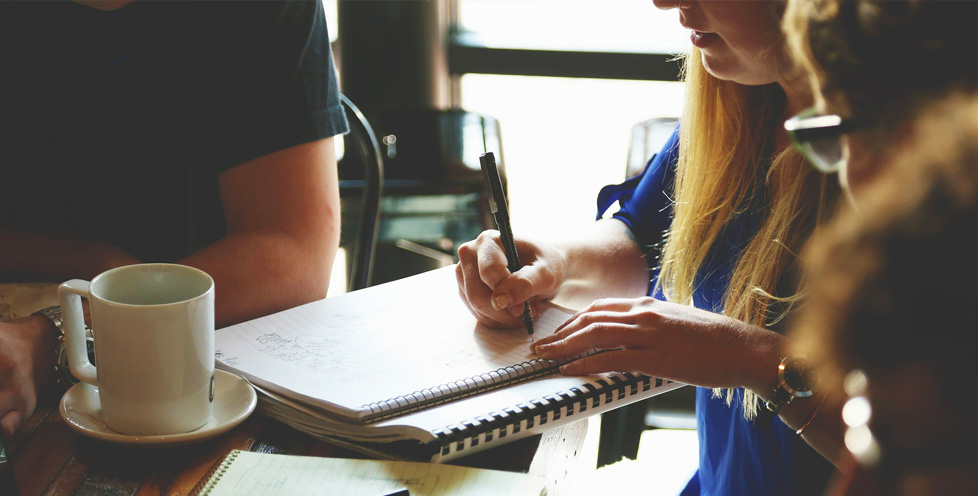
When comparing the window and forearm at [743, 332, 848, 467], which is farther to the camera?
the window

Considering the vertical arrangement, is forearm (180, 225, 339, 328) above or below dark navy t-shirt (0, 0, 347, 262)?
below

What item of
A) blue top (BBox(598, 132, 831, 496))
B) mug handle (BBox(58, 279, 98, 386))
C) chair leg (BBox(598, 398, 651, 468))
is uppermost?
mug handle (BBox(58, 279, 98, 386))

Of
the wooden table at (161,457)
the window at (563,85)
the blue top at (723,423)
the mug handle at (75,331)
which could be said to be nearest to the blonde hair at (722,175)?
the blue top at (723,423)

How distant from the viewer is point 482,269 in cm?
86

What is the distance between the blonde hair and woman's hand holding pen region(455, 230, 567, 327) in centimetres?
20

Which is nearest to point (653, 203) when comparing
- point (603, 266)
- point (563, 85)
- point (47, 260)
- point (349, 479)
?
point (603, 266)

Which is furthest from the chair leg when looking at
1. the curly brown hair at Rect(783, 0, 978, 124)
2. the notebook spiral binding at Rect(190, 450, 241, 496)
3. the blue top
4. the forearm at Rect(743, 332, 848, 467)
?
the curly brown hair at Rect(783, 0, 978, 124)

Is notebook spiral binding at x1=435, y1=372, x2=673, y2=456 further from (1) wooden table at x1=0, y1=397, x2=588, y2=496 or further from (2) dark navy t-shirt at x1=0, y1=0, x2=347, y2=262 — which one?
(2) dark navy t-shirt at x1=0, y1=0, x2=347, y2=262

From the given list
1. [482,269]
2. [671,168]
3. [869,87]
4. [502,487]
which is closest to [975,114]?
[869,87]

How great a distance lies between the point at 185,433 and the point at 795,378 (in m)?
0.56

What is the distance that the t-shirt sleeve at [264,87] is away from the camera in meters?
1.02

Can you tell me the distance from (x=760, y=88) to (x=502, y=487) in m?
0.71

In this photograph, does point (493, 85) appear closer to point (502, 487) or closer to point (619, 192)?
point (619, 192)

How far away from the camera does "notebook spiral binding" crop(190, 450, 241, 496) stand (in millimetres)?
565
